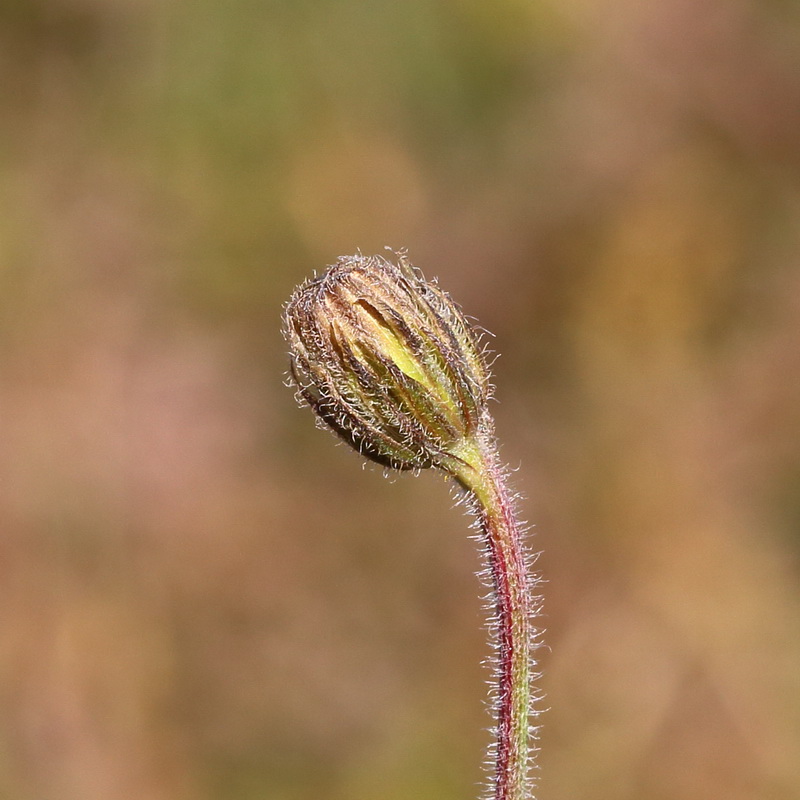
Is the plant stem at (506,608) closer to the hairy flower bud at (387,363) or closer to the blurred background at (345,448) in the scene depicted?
the hairy flower bud at (387,363)

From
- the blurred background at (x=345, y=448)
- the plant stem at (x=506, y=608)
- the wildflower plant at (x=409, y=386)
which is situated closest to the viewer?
the plant stem at (x=506, y=608)

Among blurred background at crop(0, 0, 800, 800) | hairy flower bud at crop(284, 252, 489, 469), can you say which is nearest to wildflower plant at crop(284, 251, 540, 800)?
hairy flower bud at crop(284, 252, 489, 469)

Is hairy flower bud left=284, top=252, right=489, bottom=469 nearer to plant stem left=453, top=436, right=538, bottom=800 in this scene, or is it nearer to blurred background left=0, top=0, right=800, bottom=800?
plant stem left=453, top=436, right=538, bottom=800

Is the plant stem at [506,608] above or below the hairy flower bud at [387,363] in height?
below

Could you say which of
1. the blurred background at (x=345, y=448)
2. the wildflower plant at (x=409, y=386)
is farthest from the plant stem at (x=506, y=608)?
the blurred background at (x=345, y=448)

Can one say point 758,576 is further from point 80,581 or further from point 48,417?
point 48,417

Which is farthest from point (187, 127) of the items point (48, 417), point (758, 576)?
point (758, 576)
